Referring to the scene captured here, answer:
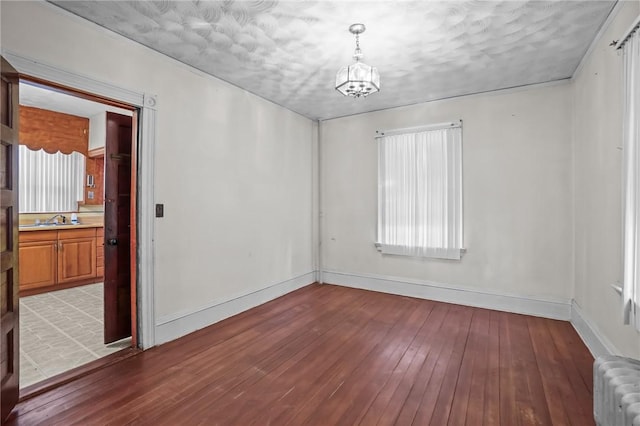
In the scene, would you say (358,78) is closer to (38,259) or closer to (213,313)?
(213,313)

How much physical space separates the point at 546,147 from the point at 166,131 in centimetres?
427

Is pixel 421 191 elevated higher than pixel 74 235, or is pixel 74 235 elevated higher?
pixel 421 191

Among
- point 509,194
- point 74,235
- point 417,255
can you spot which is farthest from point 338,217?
point 74,235

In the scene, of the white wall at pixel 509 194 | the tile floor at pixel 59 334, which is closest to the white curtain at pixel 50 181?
the tile floor at pixel 59 334

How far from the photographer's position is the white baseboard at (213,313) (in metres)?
2.99

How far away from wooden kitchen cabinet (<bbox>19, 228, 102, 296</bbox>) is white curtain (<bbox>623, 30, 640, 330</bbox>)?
6.59 meters

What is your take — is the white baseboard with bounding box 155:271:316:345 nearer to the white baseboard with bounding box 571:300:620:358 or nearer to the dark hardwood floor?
the dark hardwood floor

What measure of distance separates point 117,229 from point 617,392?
378 centimetres

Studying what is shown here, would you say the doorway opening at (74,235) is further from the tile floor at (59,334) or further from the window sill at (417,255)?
the window sill at (417,255)

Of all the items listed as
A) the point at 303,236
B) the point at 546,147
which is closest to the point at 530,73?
the point at 546,147

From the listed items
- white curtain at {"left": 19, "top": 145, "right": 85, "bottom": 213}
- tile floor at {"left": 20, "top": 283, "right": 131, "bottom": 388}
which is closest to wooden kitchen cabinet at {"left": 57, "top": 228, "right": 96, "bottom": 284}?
tile floor at {"left": 20, "top": 283, "right": 131, "bottom": 388}

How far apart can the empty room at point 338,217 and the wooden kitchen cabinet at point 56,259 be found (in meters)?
0.03

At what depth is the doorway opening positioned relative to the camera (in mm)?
2824

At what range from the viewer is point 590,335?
2.84 m
